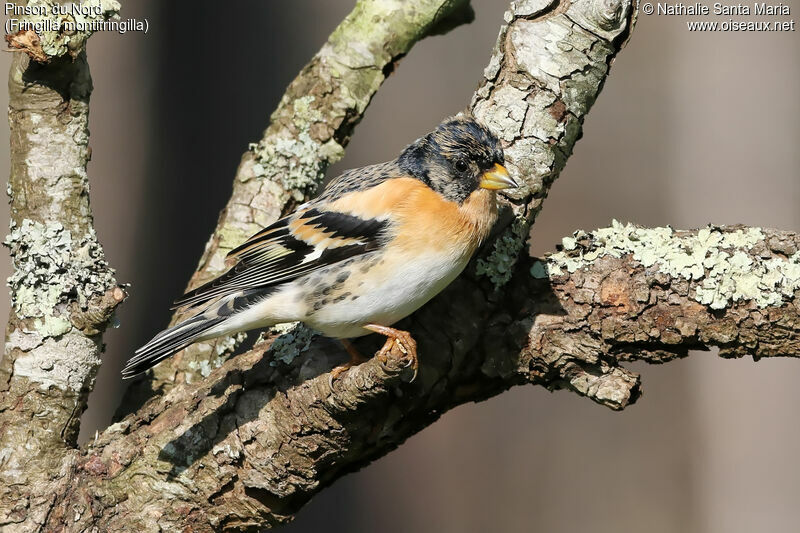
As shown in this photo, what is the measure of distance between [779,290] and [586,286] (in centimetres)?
55

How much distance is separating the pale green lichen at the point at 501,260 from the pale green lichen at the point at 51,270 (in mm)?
1190

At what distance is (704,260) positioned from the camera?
8.39 feet

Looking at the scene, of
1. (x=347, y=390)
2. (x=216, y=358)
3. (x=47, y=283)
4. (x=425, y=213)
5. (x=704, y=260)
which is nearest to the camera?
(x=347, y=390)

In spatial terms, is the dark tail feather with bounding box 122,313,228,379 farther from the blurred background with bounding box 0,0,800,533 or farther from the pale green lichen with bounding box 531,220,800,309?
the blurred background with bounding box 0,0,800,533

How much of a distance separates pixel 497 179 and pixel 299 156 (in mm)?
953

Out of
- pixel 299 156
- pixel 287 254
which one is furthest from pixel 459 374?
pixel 299 156

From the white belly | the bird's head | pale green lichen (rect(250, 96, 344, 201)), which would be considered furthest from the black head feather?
pale green lichen (rect(250, 96, 344, 201))

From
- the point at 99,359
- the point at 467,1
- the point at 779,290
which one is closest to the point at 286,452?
the point at 99,359

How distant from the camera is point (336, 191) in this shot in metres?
3.01

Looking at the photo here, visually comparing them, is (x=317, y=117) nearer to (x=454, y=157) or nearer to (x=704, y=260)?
(x=454, y=157)

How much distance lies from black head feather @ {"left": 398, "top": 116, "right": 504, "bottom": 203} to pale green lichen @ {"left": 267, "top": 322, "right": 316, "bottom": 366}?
2.20 ft

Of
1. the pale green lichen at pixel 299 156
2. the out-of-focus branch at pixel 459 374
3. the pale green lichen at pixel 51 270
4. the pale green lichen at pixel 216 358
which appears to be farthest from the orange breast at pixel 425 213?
the pale green lichen at pixel 51 270

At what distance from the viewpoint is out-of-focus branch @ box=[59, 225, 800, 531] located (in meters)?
2.49

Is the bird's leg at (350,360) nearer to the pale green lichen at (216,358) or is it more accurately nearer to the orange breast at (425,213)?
the orange breast at (425,213)
